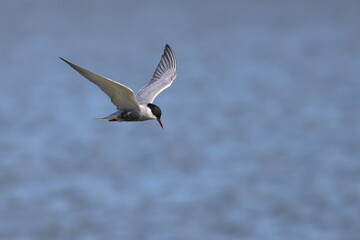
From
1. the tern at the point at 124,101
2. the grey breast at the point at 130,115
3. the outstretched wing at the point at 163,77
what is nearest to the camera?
the tern at the point at 124,101

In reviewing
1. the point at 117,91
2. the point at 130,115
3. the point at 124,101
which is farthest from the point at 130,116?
the point at 117,91

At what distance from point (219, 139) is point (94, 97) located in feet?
15.9

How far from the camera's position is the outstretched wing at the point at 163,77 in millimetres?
7615

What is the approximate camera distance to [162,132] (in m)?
23.7

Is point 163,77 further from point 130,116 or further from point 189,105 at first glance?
point 189,105

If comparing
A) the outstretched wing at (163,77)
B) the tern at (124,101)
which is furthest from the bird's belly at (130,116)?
the outstretched wing at (163,77)

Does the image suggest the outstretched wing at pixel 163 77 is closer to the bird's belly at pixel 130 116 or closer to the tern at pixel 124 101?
the tern at pixel 124 101

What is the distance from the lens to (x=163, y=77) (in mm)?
8023

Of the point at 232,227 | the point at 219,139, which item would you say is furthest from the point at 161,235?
the point at 219,139

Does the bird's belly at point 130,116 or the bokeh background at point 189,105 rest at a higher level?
the bokeh background at point 189,105

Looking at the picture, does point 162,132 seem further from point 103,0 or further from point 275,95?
point 103,0

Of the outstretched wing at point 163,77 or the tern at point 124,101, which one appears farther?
the outstretched wing at point 163,77

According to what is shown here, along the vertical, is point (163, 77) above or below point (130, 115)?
above

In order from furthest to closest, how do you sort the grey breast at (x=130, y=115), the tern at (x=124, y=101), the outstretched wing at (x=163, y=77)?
1. the outstretched wing at (x=163, y=77)
2. the grey breast at (x=130, y=115)
3. the tern at (x=124, y=101)
